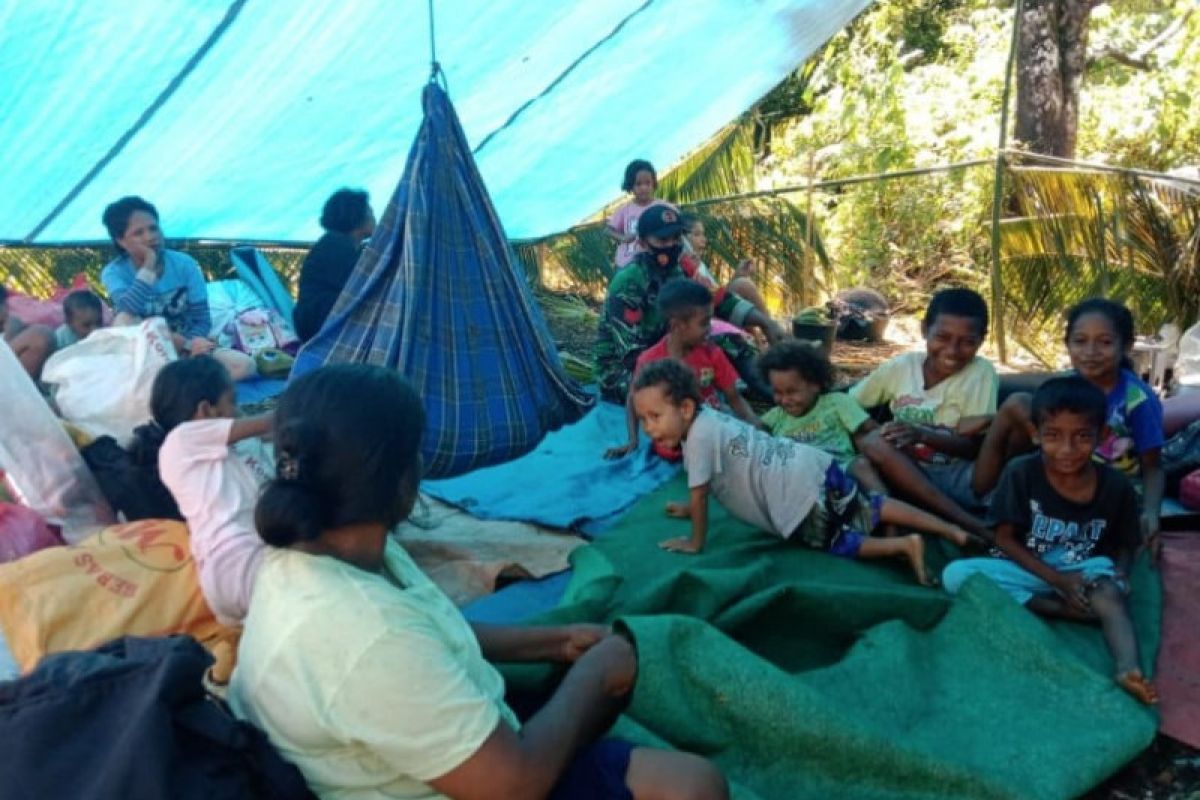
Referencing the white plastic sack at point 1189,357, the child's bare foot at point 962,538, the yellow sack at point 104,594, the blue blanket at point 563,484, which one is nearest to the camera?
the yellow sack at point 104,594

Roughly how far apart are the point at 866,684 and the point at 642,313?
7.61 feet

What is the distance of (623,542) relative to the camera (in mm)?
2777

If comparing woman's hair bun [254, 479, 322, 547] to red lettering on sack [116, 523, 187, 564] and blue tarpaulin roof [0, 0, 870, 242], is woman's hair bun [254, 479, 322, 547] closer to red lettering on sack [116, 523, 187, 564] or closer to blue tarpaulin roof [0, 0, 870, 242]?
red lettering on sack [116, 523, 187, 564]

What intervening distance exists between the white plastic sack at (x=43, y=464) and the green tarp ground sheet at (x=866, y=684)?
3.99 feet

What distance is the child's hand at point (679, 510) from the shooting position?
9.50ft

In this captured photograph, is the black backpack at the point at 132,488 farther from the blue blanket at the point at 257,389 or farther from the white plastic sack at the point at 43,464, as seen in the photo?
the blue blanket at the point at 257,389

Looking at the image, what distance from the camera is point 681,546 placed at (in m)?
2.61

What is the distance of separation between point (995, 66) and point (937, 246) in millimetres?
2468

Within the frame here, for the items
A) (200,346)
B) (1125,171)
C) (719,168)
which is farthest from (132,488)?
(719,168)

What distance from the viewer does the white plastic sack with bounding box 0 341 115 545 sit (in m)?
2.36

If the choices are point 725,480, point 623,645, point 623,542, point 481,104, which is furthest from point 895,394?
point 481,104

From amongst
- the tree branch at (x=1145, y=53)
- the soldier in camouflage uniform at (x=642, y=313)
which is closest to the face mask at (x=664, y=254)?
the soldier in camouflage uniform at (x=642, y=313)

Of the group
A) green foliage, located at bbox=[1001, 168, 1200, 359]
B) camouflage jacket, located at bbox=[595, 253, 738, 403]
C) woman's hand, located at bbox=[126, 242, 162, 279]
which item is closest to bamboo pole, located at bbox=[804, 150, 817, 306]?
green foliage, located at bbox=[1001, 168, 1200, 359]

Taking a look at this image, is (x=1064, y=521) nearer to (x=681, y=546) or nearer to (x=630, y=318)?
(x=681, y=546)
